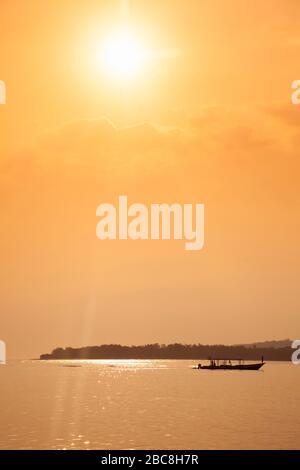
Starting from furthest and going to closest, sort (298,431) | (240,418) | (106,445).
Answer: (240,418), (298,431), (106,445)

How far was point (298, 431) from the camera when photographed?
291ft

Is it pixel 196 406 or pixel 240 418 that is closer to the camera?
pixel 240 418

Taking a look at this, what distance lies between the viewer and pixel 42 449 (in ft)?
232

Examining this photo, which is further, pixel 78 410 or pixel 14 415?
pixel 78 410

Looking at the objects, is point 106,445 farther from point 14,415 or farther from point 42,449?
point 14,415

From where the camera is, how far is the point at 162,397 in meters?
154

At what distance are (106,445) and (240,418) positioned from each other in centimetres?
3468
